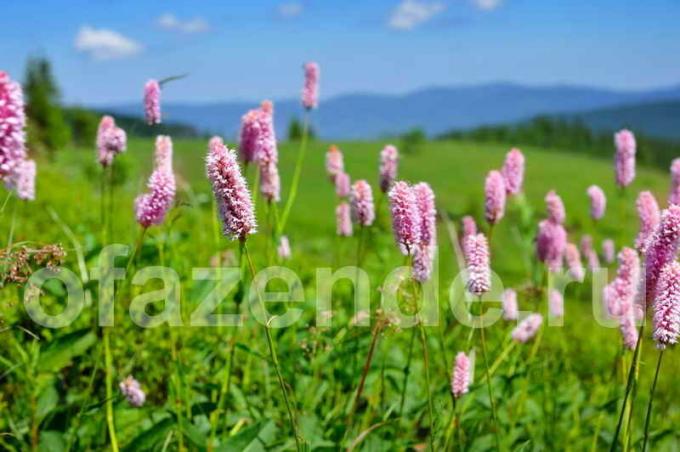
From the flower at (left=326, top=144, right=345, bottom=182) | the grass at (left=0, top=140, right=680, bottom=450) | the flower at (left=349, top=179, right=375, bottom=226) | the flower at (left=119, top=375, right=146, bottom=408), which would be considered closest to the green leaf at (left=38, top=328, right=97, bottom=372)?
the grass at (left=0, top=140, right=680, bottom=450)

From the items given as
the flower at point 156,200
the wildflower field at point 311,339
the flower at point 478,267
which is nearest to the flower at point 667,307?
the wildflower field at point 311,339

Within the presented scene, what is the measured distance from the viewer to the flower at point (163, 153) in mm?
3084

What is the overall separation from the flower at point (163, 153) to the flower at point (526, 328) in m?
1.88

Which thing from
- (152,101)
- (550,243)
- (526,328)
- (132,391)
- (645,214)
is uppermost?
(152,101)

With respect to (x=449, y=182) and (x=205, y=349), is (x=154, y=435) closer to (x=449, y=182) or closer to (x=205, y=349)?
(x=205, y=349)

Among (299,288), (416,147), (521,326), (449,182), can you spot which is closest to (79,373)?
(299,288)

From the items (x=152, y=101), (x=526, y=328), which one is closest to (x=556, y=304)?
(x=526, y=328)

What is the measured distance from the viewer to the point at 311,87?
412 centimetres

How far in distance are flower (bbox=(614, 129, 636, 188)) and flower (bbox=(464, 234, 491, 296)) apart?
1.83 metres

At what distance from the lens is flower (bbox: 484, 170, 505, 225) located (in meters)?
3.27

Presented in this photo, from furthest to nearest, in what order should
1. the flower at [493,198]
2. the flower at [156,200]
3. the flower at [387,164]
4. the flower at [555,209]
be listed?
the flower at [555,209], the flower at [387,164], the flower at [493,198], the flower at [156,200]

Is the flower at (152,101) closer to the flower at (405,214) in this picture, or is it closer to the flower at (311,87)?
the flower at (311,87)

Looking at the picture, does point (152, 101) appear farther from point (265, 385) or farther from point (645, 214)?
point (645, 214)

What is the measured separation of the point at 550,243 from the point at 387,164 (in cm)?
84
